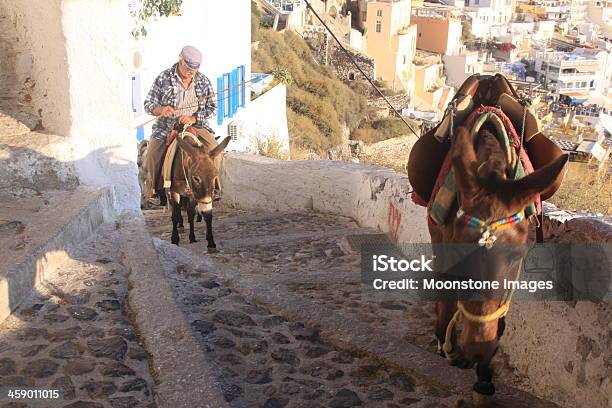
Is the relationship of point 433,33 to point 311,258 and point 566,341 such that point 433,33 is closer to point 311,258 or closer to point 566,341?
point 311,258

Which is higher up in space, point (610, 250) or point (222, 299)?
point (610, 250)

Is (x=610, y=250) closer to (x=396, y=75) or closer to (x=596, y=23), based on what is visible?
(x=396, y=75)

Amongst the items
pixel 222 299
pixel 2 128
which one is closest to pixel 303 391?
pixel 222 299

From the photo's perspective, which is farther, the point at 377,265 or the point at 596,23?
the point at 596,23

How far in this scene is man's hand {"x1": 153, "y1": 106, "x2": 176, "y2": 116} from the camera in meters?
7.68

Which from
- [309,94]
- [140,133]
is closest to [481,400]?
[140,133]

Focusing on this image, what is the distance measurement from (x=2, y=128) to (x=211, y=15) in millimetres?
10084

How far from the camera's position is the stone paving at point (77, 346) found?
328 centimetres

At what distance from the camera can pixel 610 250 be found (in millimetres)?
3148

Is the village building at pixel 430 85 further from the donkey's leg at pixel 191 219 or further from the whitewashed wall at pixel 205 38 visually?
the donkey's leg at pixel 191 219

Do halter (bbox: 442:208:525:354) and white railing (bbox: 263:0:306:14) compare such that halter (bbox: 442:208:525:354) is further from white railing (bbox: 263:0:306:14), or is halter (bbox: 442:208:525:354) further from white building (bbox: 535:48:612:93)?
white building (bbox: 535:48:612:93)

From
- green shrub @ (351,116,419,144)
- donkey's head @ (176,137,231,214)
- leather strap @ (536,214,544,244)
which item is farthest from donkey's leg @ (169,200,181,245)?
green shrub @ (351,116,419,144)

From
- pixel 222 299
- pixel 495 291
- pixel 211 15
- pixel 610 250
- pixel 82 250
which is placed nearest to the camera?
pixel 495 291

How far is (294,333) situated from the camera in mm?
4312
